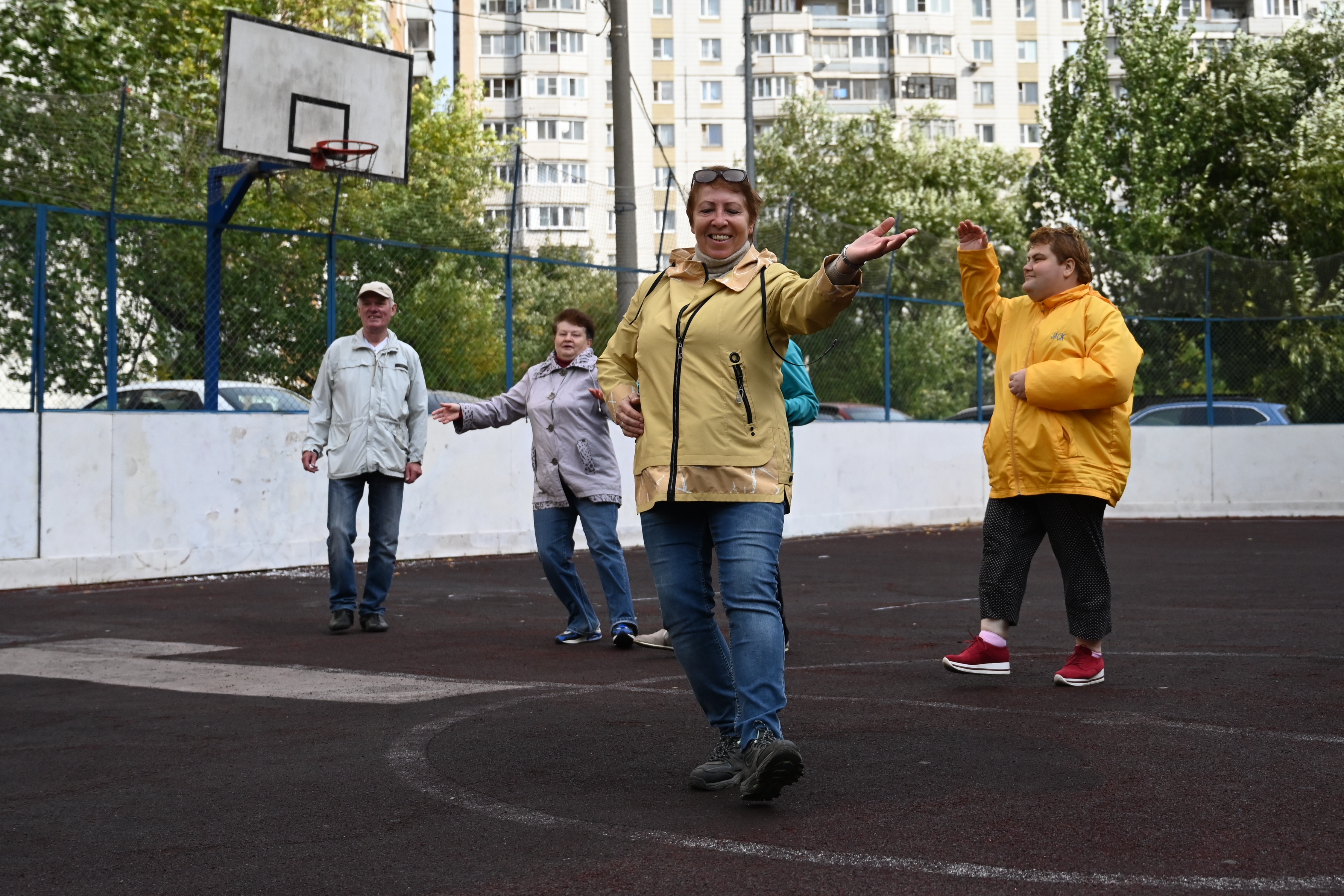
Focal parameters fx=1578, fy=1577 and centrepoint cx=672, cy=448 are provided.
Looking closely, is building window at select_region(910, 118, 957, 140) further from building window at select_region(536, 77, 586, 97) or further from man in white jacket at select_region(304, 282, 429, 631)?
man in white jacket at select_region(304, 282, 429, 631)

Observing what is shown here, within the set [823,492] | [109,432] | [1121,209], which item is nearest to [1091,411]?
[109,432]

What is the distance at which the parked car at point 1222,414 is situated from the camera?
2080cm

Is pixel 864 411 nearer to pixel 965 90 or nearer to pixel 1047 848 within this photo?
pixel 1047 848

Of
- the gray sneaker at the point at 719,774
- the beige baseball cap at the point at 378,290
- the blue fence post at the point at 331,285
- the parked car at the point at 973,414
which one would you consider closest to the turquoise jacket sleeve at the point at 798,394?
the gray sneaker at the point at 719,774

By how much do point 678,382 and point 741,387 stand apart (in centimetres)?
19

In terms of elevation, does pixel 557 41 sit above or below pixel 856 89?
above

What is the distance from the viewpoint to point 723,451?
174 inches

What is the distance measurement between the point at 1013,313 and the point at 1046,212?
116 ft

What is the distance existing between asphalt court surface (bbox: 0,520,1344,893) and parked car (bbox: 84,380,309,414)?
136 inches

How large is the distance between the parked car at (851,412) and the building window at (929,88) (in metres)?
59.9

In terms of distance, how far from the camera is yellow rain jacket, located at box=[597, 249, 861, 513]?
4430 mm

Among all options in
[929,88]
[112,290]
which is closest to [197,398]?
[112,290]

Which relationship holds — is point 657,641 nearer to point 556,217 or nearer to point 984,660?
point 984,660

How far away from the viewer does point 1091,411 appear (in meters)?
6.34
